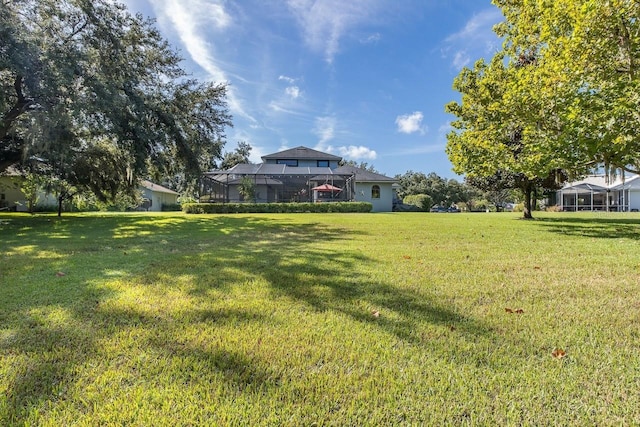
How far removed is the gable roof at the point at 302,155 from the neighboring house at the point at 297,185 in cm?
307

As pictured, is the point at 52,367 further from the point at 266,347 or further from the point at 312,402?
the point at 312,402

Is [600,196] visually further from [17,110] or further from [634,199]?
[17,110]

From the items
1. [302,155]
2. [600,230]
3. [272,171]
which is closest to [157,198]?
[272,171]

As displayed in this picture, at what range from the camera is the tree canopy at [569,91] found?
7340 millimetres

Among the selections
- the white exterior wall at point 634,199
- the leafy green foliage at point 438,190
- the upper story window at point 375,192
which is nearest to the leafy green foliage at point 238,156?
the leafy green foliage at point 438,190

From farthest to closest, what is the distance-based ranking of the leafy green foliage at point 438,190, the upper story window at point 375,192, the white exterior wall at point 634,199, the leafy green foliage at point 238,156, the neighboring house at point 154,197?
1. the leafy green foliage at point 238,156
2. the leafy green foliage at point 438,190
3. the neighboring house at point 154,197
4. the white exterior wall at point 634,199
5. the upper story window at point 375,192

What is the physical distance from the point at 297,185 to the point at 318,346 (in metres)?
28.3

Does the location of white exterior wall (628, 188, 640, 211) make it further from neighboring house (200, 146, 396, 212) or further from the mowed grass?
the mowed grass

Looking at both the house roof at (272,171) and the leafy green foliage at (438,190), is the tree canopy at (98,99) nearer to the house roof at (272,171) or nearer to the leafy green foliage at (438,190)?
the house roof at (272,171)

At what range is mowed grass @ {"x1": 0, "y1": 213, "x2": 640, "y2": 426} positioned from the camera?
1606mm

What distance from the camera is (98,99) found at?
10.3 metres

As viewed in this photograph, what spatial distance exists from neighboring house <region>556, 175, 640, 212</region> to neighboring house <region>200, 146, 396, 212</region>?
18284 mm

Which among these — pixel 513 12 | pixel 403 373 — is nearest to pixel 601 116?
pixel 513 12

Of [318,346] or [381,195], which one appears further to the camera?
[381,195]
